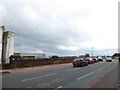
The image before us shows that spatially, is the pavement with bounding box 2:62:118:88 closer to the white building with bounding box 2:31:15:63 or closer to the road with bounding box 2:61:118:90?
the road with bounding box 2:61:118:90

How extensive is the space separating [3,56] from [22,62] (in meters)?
7.67

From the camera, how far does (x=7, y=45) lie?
34125 mm

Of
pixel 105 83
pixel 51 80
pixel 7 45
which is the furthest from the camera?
pixel 7 45

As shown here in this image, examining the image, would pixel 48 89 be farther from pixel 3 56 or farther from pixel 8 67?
pixel 3 56

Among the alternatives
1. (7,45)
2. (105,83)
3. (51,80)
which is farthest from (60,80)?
(7,45)

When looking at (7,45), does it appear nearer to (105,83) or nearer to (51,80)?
(51,80)

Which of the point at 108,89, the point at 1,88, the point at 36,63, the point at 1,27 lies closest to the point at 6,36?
the point at 1,27

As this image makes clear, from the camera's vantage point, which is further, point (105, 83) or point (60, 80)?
point (60, 80)

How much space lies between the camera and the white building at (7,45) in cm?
3316

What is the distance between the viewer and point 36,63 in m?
31.6

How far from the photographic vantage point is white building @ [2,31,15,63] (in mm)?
33162

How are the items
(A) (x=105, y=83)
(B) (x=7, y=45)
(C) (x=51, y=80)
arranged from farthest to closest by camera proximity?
(B) (x=7, y=45) → (C) (x=51, y=80) → (A) (x=105, y=83)

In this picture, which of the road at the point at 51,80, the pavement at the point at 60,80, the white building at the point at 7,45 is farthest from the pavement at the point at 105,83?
the white building at the point at 7,45

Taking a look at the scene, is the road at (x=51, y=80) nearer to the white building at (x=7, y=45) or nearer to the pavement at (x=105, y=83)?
the pavement at (x=105, y=83)
